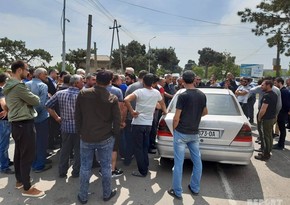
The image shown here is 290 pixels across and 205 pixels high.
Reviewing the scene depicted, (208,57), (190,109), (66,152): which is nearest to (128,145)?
(66,152)

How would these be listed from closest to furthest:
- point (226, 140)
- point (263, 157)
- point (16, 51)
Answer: point (226, 140), point (263, 157), point (16, 51)

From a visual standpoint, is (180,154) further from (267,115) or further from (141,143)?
(267,115)

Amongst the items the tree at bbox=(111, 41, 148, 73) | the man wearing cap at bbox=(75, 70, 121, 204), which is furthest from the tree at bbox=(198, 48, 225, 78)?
the man wearing cap at bbox=(75, 70, 121, 204)

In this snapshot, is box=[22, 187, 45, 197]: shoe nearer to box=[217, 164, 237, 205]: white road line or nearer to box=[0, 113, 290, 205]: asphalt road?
box=[0, 113, 290, 205]: asphalt road

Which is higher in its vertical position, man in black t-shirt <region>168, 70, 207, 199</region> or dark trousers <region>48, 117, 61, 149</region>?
man in black t-shirt <region>168, 70, 207, 199</region>

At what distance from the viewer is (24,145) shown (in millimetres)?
3633

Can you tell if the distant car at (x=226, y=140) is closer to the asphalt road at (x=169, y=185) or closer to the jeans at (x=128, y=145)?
the asphalt road at (x=169, y=185)

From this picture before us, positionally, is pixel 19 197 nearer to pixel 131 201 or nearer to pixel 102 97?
pixel 131 201

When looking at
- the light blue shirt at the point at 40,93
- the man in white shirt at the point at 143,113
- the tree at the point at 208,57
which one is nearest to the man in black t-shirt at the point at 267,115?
the man in white shirt at the point at 143,113

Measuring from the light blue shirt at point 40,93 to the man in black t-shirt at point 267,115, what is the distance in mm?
4462

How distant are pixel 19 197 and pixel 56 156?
1975 millimetres

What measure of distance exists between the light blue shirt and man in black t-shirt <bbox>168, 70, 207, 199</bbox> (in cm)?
248

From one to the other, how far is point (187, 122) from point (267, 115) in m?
2.78

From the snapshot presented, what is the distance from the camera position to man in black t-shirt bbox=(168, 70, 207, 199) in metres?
3.59
